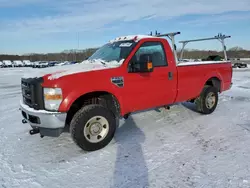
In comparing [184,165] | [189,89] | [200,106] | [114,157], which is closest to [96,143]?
[114,157]

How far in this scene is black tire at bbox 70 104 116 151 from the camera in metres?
3.98

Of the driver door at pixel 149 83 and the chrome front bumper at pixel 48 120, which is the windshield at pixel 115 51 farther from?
the chrome front bumper at pixel 48 120

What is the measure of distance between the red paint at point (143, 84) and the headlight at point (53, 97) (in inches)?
2.6

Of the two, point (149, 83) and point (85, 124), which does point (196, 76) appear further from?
point (85, 124)

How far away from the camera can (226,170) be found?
133 inches

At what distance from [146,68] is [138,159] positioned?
1677 mm

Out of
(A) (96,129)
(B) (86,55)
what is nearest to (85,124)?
(A) (96,129)

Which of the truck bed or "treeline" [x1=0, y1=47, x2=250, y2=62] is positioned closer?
the truck bed

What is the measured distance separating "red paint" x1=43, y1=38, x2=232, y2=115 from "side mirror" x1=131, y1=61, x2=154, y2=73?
120mm

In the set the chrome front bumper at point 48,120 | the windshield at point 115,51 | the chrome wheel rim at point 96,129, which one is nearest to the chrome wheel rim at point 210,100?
the windshield at point 115,51

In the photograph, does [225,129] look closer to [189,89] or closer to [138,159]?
[189,89]

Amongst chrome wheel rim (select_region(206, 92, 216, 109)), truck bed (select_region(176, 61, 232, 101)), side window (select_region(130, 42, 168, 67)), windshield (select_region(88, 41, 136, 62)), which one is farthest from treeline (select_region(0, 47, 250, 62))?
chrome wheel rim (select_region(206, 92, 216, 109))

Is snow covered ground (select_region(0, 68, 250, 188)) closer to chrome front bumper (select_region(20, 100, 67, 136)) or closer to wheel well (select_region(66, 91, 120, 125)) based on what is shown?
chrome front bumper (select_region(20, 100, 67, 136))

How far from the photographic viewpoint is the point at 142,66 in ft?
14.7
